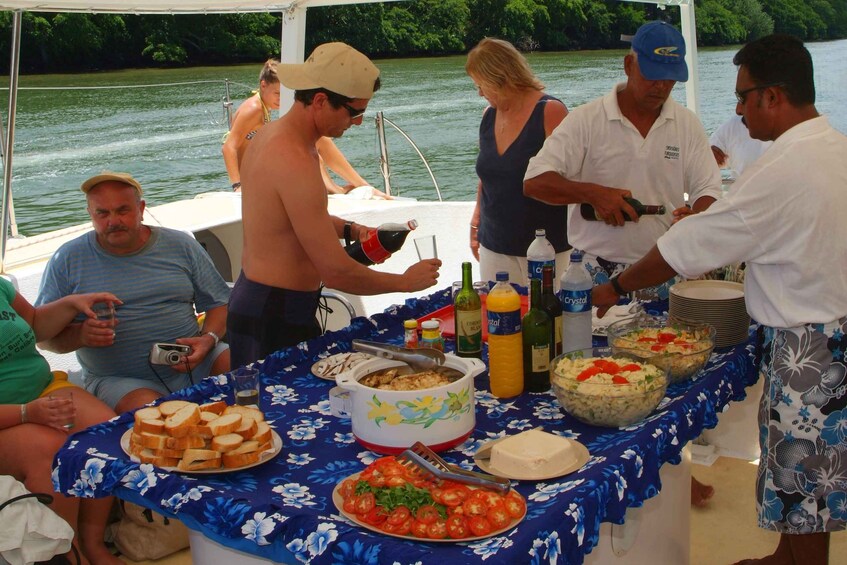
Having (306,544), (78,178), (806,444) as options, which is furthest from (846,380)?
(78,178)

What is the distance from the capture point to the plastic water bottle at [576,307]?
6.17 ft

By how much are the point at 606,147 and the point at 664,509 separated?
1.11 meters

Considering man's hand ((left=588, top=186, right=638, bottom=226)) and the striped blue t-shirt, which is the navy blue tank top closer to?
man's hand ((left=588, top=186, right=638, bottom=226))

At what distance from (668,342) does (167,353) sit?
4.88 ft

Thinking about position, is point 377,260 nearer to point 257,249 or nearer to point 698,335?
point 257,249

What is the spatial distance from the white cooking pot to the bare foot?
1531 mm

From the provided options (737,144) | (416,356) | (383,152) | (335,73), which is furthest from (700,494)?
(383,152)

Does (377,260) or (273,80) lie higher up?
(273,80)

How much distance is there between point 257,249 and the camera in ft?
7.27

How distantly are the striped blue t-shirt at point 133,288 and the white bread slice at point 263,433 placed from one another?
4.44 ft

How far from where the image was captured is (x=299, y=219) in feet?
6.72

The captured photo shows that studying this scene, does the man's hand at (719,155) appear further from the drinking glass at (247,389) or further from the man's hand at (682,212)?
the drinking glass at (247,389)

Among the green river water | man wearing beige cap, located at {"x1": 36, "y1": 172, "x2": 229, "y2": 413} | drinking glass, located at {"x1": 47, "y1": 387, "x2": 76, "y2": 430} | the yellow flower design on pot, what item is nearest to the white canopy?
man wearing beige cap, located at {"x1": 36, "y1": 172, "x2": 229, "y2": 413}

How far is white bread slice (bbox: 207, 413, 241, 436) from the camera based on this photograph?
4.99ft
